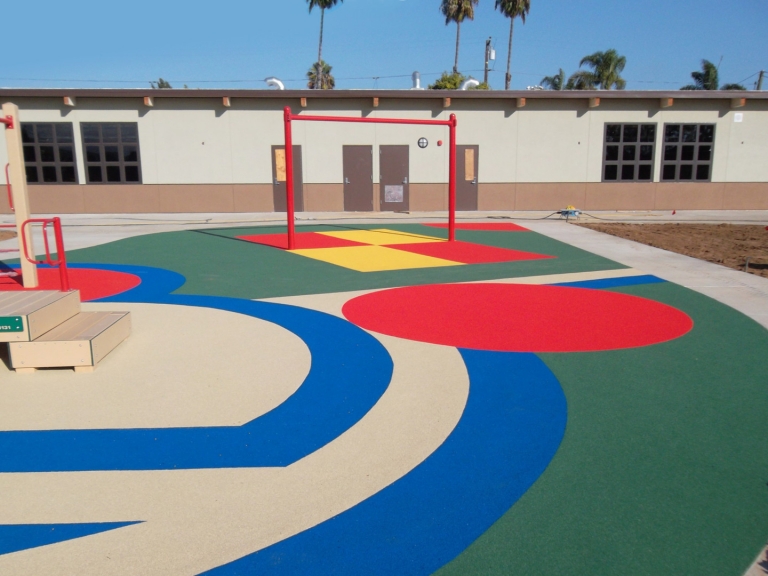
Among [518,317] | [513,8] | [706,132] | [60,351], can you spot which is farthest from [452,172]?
[513,8]

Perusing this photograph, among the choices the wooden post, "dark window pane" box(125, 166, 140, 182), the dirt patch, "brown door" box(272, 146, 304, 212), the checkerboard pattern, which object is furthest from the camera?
"brown door" box(272, 146, 304, 212)

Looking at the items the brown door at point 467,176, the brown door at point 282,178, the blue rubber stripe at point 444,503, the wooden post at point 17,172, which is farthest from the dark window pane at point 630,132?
the blue rubber stripe at point 444,503

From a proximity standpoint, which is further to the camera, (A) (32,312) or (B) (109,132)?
(B) (109,132)

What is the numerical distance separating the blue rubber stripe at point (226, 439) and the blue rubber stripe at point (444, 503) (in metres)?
0.83

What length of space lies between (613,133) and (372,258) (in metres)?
16.3

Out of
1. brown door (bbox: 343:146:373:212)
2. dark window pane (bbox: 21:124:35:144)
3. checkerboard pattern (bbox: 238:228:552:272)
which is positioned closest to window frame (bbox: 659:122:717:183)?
brown door (bbox: 343:146:373:212)

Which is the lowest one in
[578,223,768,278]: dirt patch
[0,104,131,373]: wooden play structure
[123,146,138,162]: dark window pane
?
[578,223,768,278]: dirt patch

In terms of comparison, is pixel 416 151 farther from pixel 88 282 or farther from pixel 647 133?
pixel 88 282

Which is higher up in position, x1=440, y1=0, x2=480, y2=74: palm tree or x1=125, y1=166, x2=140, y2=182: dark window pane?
x1=440, y1=0, x2=480, y2=74: palm tree

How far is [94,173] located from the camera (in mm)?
23359

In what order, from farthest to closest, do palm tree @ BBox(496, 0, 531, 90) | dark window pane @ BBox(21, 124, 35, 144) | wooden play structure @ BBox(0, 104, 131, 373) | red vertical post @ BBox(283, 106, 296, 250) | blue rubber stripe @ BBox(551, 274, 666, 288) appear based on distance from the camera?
palm tree @ BBox(496, 0, 531, 90) → dark window pane @ BBox(21, 124, 35, 144) → red vertical post @ BBox(283, 106, 296, 250) → blue rubber stripe @ BBox(551, 274, 666, 288) → wooden play structure @ BBox(0, 104, 131, 373)

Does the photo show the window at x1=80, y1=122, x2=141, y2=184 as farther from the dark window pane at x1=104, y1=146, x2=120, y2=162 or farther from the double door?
the double door

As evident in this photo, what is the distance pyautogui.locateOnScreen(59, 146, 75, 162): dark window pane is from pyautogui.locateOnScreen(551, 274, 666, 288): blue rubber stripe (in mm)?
20432

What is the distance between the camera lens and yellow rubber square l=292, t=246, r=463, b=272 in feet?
37.5
